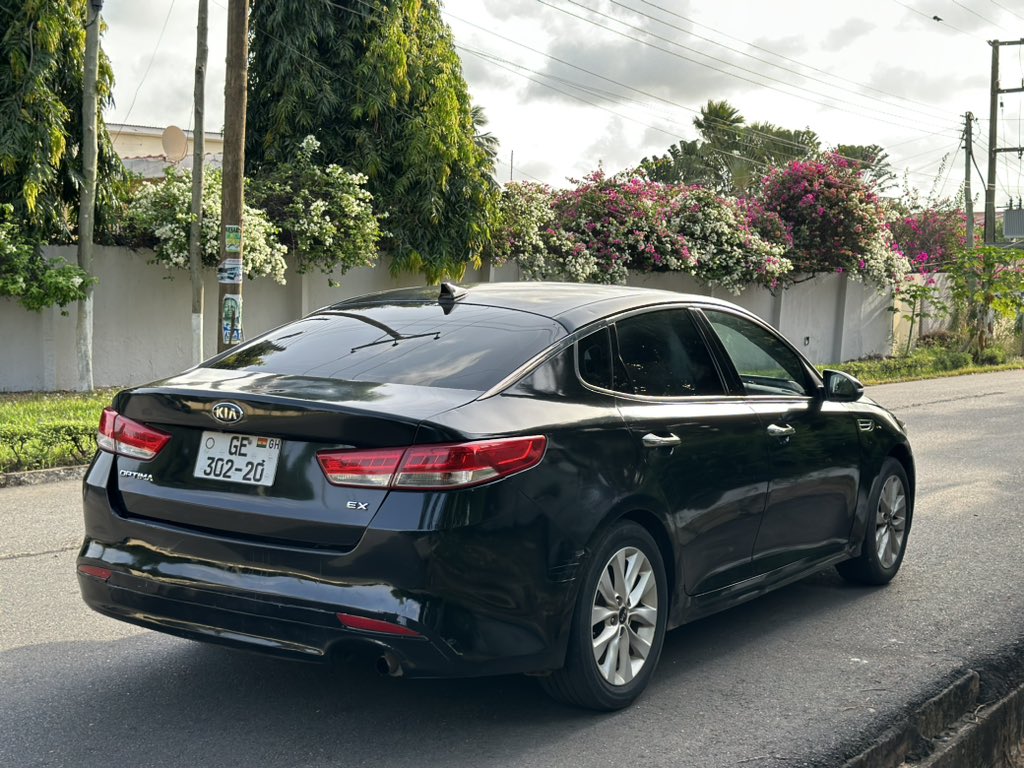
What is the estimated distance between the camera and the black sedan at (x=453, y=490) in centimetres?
390

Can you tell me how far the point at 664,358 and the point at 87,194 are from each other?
47.7 feet

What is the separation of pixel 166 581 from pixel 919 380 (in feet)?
77.5

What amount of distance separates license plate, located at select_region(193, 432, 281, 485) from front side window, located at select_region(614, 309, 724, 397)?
55.0 inches

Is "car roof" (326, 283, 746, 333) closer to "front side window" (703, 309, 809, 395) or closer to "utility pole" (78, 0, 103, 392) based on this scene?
"front side window" (703, 309, 809, 395)

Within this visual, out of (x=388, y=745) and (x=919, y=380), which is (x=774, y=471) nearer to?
(x=388, y=745)

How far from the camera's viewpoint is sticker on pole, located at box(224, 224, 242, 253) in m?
14.8

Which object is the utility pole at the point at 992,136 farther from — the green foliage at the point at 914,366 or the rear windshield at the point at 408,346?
the rear windshield at the point at 408,346

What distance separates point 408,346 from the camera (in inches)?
185

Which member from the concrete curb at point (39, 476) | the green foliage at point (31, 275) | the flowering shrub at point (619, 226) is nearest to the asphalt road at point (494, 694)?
the concrete curb at point (39, 476)

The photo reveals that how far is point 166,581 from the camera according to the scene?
416cm

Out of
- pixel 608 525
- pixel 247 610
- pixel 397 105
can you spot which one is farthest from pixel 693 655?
pixel 397 105

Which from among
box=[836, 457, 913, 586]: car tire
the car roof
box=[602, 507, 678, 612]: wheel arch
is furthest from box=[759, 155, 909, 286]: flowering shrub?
box=[602, 507, 678, 612]: wheel arch

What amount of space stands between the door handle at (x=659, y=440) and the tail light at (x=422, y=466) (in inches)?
30.6

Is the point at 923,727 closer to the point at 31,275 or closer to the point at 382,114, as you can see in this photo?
the point at 31,275
